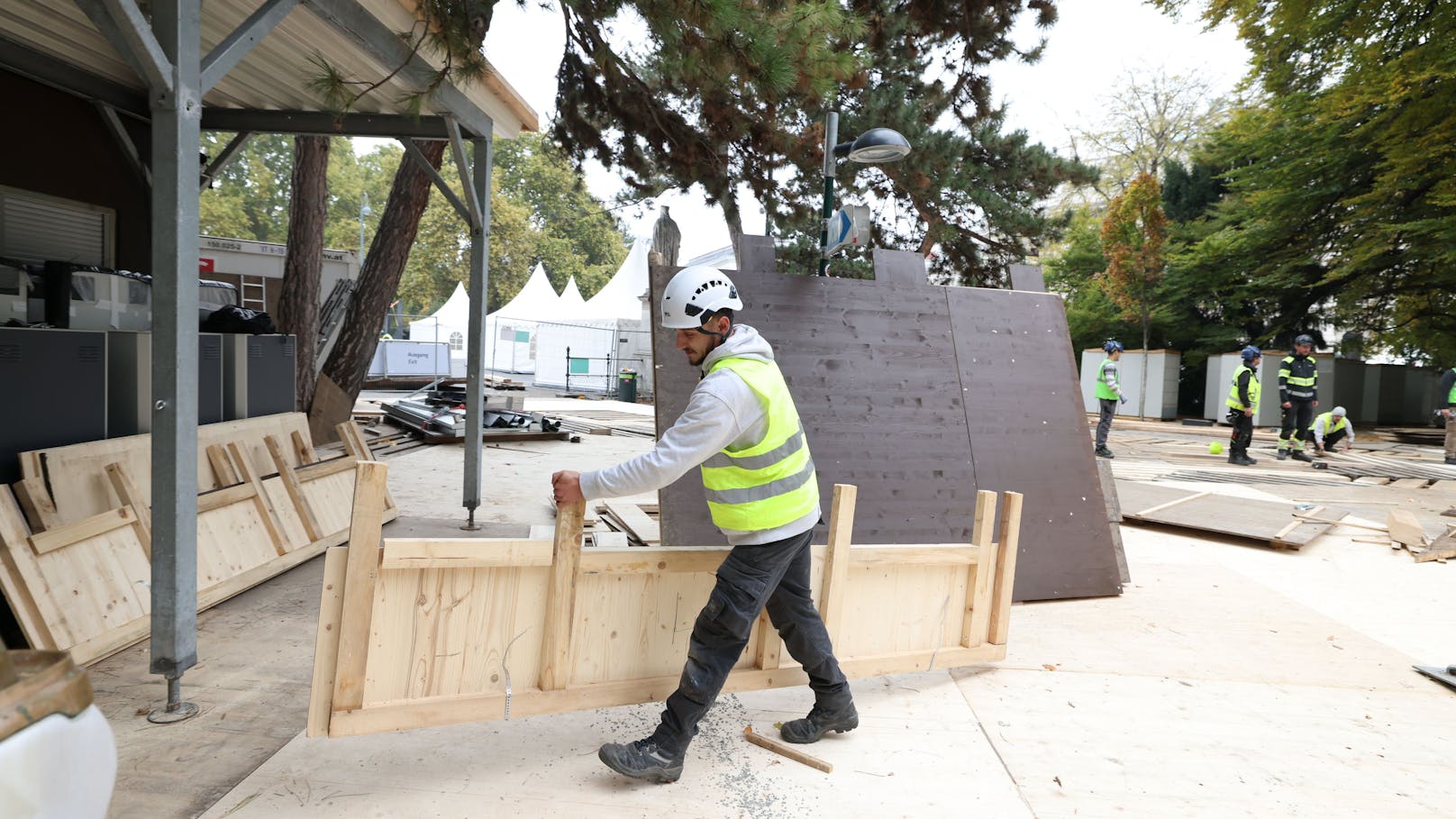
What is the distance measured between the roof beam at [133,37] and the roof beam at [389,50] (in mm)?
1231

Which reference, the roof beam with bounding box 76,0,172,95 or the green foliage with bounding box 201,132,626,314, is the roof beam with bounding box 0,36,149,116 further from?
the green foliage with bounding box 201,132,626,314

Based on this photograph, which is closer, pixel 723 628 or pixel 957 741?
pixel 723 628

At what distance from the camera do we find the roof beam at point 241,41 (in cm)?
343

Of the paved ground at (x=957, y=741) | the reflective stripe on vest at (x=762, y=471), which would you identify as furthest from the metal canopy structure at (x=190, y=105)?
the reflective stripe on vest at (x=762, y=471)

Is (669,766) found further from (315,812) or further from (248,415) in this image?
(248,415)

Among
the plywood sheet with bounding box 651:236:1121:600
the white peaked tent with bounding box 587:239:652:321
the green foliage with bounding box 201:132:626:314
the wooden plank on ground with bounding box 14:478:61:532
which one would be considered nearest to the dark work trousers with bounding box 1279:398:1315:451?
the plywood sheet with bounding box 651:236:1121:600

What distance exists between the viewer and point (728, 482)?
3047 millimetres

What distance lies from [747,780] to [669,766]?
0.33 m

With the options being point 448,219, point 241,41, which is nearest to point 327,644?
point 241,41

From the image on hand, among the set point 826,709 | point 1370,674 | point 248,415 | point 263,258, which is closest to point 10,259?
point 248,415

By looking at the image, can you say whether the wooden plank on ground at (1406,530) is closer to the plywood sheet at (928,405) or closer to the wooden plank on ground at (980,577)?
the plywood sheet at (928,405)

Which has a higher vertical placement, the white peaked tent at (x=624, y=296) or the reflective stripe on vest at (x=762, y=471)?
the white peaked tent at (x=624, y=296)

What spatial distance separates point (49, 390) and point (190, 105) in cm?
228

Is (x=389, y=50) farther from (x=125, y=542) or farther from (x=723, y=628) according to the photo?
(x=723, y=628)
